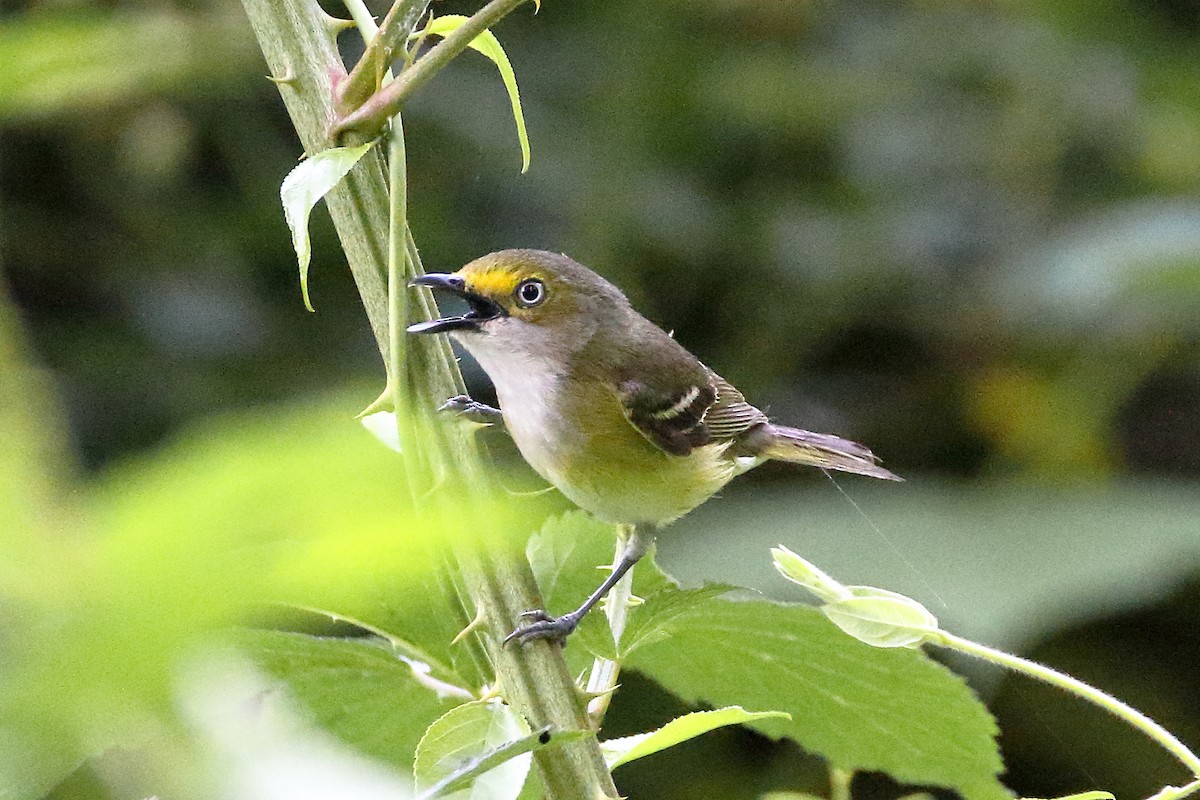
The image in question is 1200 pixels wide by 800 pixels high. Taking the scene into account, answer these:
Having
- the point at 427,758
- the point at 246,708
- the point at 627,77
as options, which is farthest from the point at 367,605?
the point at 627,77

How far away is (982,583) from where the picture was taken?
10.4 feet

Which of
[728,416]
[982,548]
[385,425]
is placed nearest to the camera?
[385,425]

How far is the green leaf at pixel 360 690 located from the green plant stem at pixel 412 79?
1.19ft

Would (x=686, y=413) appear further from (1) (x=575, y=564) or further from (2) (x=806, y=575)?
(2) (x=806, y=575)

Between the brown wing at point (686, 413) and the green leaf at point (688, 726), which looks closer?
the green leaf at point (688, 726)

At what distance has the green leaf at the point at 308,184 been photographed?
2.80 ft

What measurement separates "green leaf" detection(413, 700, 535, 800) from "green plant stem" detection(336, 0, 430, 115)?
0.43 m

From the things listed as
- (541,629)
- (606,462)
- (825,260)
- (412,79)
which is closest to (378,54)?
(412,79)

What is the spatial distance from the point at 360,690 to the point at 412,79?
1.66ft

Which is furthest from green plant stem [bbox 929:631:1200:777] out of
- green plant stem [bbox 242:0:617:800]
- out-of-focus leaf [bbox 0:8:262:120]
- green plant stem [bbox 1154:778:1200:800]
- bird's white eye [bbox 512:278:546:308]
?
bird's white eye [bbox 512:278:546:308]

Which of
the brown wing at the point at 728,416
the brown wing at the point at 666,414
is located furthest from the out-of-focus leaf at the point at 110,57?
the brown wing at the point at 728,416

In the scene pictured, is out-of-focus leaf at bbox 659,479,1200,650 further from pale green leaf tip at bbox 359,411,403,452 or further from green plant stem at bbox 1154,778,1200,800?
pale green leaf tip at bbox 359,411,403,452

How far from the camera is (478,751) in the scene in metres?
0.83

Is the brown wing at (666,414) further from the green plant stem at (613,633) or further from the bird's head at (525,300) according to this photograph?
the green plant stem at (613,633)
